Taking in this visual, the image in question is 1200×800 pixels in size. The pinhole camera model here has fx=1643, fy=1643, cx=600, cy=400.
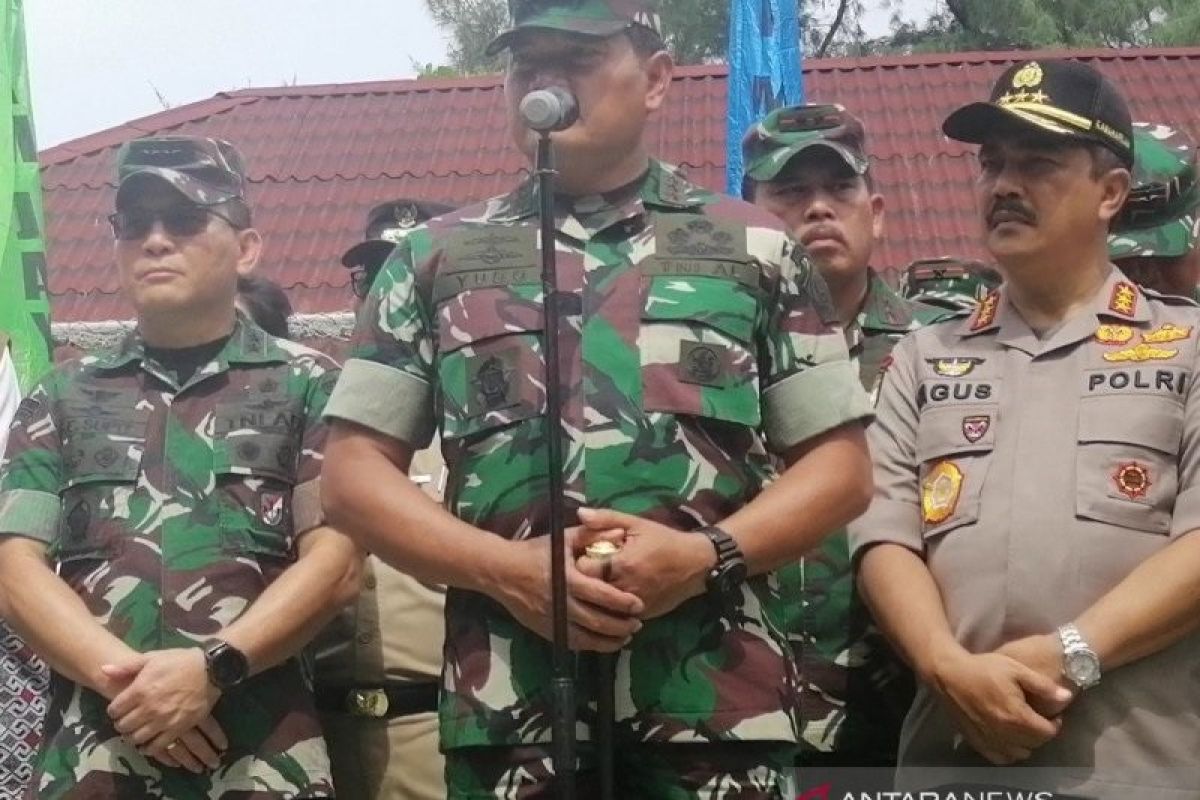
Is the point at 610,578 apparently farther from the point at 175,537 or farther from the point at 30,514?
the point at 30,514

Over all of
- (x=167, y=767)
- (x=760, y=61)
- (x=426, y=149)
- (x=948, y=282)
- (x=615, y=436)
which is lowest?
(x=167, y=767)

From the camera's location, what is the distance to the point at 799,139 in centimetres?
347

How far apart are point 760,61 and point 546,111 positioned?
146 inches

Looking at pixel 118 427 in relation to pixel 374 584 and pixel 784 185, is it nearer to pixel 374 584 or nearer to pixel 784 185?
pixel 374 584

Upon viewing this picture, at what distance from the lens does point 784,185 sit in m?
3.47

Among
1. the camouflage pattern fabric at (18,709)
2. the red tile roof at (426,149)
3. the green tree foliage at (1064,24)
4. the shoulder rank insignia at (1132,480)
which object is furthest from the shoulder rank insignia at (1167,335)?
the green tree foliage at (1064,24)

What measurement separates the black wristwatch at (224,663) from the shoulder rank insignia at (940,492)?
3.83 feet

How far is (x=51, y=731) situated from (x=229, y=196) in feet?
3.47

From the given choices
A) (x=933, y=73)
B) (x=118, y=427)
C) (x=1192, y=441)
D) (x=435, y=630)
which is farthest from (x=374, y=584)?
(x=933, y=73)

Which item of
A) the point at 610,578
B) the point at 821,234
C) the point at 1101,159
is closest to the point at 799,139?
the point at 821,234

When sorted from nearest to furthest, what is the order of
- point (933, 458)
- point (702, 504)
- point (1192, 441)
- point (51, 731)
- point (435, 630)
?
point (702, 504), point (1192, 441), point (933, 458), point (51, 731), point (435, 630)

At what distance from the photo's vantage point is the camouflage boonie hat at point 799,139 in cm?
346

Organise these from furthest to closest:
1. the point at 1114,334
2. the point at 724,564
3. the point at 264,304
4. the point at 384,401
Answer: the point at 264,304 → the point at 1114,334 → the point at 384,401 → the point at 724,564

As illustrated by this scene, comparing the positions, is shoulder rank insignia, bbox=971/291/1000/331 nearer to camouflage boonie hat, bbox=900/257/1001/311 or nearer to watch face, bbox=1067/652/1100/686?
watch face, bbox=1067/652/1100/686
